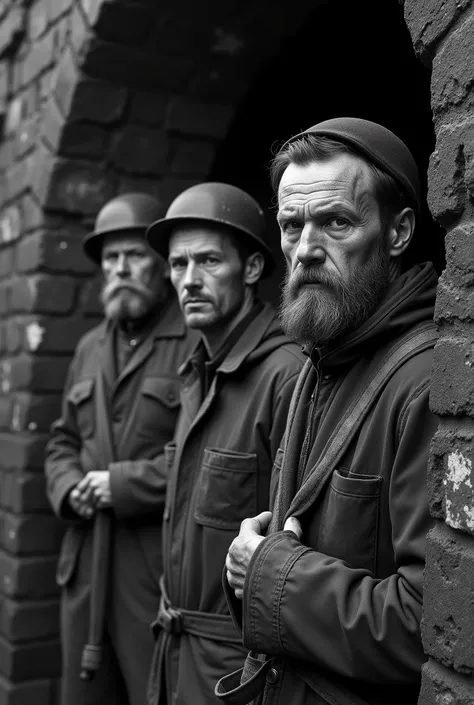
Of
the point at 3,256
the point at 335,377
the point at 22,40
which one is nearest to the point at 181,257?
the point at 335,377

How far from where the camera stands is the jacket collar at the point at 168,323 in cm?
312

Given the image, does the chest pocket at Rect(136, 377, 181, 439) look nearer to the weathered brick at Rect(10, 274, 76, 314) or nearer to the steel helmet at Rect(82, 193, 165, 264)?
the steel helmet at Rect(82, 193, 165, 264)

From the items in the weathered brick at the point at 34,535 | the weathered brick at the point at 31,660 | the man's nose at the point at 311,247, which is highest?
the man's nose at the point at 311,247

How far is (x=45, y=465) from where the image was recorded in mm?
3492

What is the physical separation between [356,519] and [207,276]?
122 centimetres

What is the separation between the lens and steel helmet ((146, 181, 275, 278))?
102 inches

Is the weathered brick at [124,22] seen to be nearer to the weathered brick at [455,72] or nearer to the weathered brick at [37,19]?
the weathered brick at [37,19]

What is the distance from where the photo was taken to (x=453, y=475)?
4.47 feet

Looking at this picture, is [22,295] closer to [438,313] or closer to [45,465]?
[45,465]

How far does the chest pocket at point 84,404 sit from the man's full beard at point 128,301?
28cm

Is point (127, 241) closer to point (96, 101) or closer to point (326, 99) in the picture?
point (96, 101)

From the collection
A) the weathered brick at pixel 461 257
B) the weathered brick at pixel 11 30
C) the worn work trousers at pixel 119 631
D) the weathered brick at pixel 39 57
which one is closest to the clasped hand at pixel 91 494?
the worn work trousers at pixel 119 631

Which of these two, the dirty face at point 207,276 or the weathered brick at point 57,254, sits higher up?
the weathered brick at point 57,254

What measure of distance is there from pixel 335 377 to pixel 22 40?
314 cm
